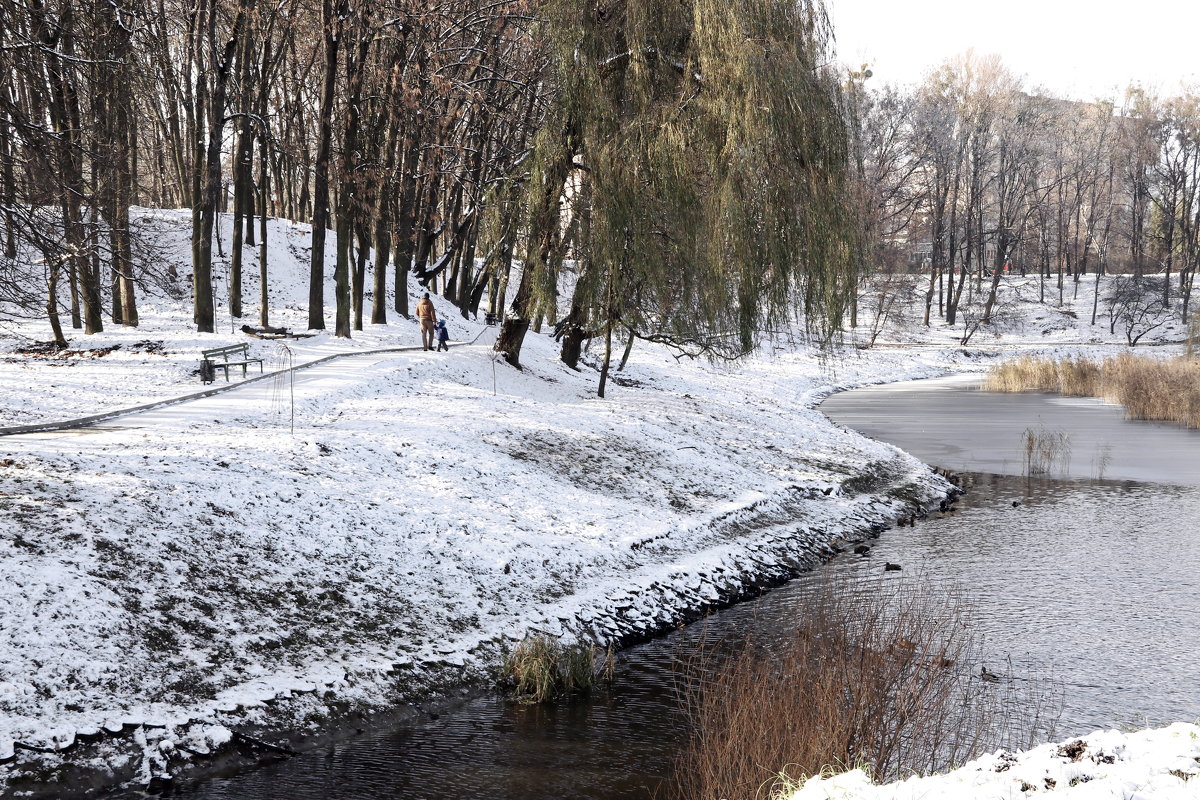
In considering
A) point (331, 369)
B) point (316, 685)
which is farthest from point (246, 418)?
point (316, 685)

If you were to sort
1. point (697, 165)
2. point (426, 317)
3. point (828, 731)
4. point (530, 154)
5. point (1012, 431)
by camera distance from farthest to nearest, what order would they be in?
1. point (1012, 431)
2. point (426, 317)
3. point (530, 154)
4. point (697, 165)
5. point (828, 731)

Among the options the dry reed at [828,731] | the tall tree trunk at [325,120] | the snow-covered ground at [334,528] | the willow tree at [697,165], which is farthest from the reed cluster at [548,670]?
the tall tree trunk at [325,120]

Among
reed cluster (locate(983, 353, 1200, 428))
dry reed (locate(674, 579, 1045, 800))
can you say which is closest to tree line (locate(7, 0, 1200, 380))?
dry reed (locate(674, 579, 1045, 800))

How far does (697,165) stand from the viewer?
17.9 m

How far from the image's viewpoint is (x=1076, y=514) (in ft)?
60.5

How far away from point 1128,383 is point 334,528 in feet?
96.8

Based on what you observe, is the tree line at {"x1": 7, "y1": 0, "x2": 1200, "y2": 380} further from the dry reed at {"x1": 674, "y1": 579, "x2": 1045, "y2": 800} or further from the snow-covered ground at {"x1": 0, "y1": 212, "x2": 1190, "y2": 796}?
the dry reed at {"x1": 674, "y1": 579, "x2": 1045, "y2": 800}

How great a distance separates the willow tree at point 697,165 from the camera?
56.3 feet

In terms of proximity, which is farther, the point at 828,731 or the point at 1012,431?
the point at 1012,431

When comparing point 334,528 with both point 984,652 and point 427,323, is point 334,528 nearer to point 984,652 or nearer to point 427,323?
point 984,652

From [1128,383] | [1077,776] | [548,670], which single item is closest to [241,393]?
[548,670]

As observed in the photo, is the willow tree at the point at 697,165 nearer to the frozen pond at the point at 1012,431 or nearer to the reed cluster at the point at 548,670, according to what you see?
the frozen pond at the point at 1012,431

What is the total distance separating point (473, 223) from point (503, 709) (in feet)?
85.2

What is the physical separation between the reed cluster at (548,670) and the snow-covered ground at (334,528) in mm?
414
